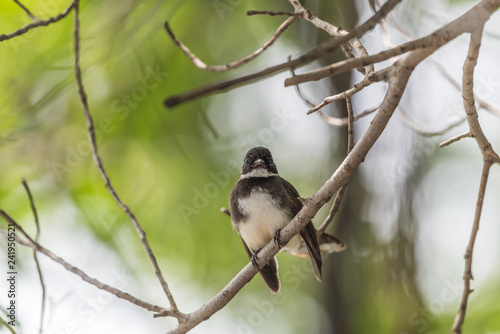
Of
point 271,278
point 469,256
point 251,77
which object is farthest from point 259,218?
point 251,77

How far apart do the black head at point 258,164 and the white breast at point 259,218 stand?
0.75ft

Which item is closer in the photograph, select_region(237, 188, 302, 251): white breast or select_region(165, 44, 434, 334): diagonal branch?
select_region(165, 44, 434, 334): diagonal branch

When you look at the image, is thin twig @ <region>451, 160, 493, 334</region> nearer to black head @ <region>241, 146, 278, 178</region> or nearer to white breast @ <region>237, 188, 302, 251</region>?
white breast @ <region>237, 188, 302, 251</region>

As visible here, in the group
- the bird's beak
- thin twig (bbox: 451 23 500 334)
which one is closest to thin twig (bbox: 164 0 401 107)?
thin twig (bbox: 451 23 500 334)

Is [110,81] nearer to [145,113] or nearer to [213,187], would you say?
[145,113]

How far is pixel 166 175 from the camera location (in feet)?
20.4

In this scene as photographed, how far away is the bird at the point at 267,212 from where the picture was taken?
15.2ft

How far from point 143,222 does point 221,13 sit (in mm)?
2390

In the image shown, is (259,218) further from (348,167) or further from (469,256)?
(348,167)

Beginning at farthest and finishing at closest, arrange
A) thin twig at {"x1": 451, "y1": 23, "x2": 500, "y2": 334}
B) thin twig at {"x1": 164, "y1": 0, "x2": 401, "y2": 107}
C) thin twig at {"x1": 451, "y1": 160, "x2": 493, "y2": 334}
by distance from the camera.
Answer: thin twig at {"x1": 451, "y1": 160, "x2": 493, "y2": 334} → thin twig at {"x1": 451, "y1": 23, "x2": 500, "y2": 334} → thin twig at {"x1": 164, "y1": 0, "x2": 401, "y2": 107}

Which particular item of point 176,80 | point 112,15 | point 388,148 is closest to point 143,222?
point 176,80

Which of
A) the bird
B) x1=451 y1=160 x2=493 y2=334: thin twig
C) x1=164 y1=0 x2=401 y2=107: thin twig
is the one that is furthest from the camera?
the bird

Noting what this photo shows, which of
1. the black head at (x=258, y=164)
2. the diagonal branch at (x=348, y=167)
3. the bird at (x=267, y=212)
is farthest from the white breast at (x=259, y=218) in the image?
the diagonal branch at (x=348, y=167)

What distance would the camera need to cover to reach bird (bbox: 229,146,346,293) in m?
4.63
